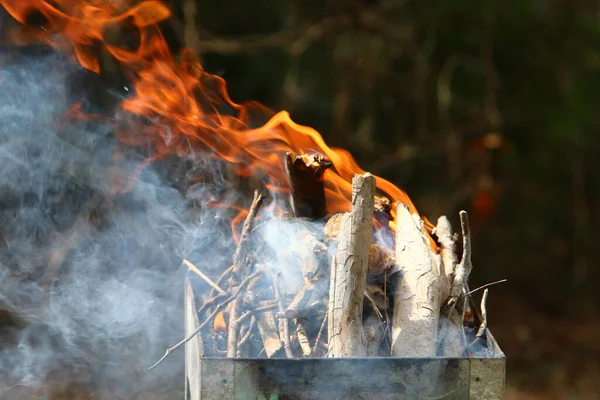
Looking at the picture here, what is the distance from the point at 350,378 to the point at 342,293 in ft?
0.96

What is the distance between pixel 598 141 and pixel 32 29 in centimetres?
538

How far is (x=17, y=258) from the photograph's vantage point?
14.5ft

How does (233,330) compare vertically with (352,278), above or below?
below

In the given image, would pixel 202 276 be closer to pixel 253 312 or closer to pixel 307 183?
pixel 253 312

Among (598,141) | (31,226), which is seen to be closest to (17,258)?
(31,226)

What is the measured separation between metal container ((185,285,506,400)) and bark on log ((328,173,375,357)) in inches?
7.2

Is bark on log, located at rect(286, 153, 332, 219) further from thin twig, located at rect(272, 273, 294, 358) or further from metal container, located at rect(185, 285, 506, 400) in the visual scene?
metal container, located at rect(185, 285, 506, 400)

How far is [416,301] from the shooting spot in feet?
8.84

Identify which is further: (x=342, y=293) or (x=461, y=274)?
(x=461, y=274)

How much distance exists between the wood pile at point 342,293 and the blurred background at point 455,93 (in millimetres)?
4165

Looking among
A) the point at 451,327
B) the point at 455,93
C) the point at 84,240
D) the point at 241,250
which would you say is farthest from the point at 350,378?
the point at 455,93

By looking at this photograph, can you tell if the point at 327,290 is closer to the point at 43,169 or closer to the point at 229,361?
the point at 229,361

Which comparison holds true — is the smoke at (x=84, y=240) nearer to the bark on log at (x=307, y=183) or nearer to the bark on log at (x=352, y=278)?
the bark on log at (x=307, y=183)

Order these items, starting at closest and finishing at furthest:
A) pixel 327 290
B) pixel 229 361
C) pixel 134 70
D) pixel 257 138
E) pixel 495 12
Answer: pixel 229 361, pixel 327 290, pixel 257 138, pixel 134 70, pixel 495 12
